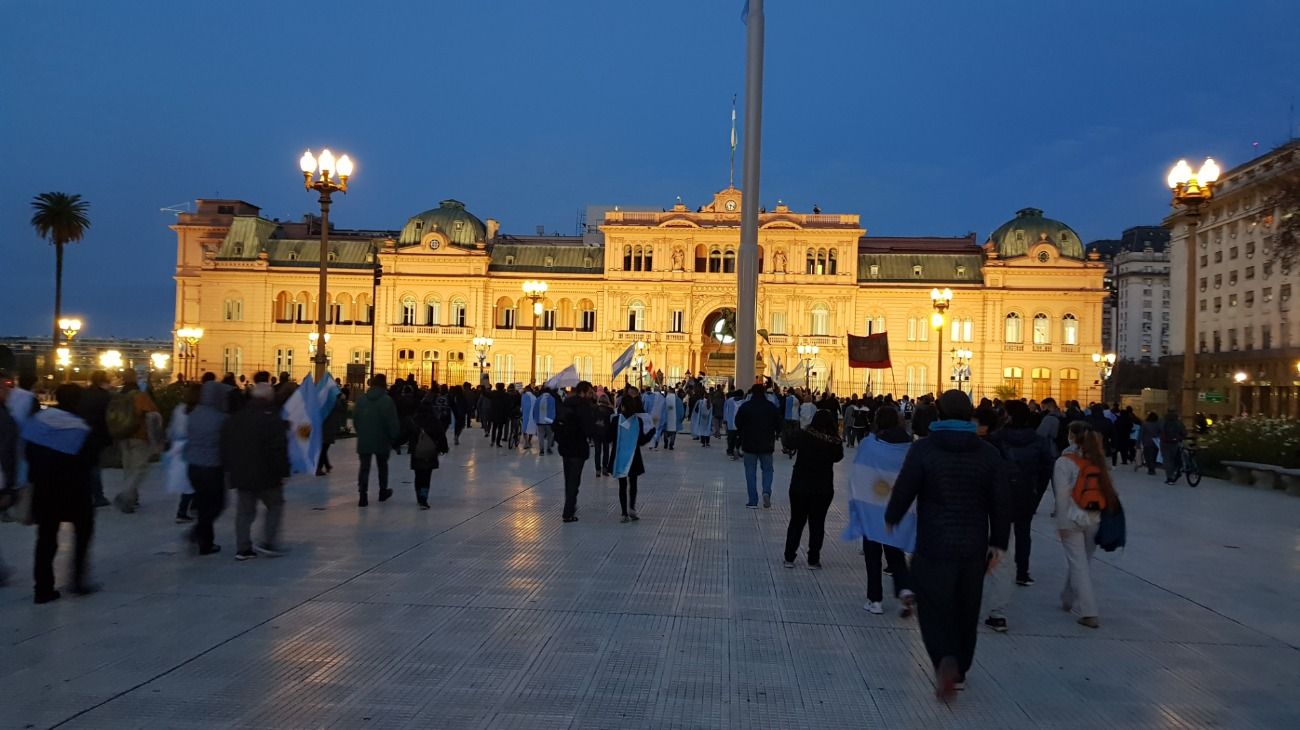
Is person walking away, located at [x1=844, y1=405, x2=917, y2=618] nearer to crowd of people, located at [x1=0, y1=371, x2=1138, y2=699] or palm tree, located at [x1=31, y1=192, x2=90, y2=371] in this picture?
crowd of people, located at [x1=0, y1=371, x2=1138, y2=699]

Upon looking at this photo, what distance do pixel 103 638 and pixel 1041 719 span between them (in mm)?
5798

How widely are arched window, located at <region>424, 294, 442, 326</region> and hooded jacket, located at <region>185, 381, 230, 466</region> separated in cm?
6333

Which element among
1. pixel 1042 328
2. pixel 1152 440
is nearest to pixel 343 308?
pixel 1042 328

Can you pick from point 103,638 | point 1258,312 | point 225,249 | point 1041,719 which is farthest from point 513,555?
point 225,249

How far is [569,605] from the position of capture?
25.5 ft

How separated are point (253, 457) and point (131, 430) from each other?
373cm

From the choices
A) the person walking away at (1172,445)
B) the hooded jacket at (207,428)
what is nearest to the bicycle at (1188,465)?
the person walking away at (1172,445)

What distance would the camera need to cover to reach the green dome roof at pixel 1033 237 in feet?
236

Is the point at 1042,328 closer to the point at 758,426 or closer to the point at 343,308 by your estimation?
the point at 343,308

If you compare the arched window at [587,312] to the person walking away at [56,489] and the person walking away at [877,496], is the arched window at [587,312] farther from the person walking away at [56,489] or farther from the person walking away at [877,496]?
the person walking away at [56,489]

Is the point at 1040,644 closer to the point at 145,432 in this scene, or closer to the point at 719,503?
the point at 719,503

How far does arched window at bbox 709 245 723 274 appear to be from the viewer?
71.0 metres

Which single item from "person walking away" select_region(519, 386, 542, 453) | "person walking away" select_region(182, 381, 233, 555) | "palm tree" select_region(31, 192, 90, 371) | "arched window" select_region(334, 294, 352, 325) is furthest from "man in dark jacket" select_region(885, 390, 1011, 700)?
"arched window" select_region(334, 294, 352, 325)

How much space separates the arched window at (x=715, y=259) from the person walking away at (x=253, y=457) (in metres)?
62.4
